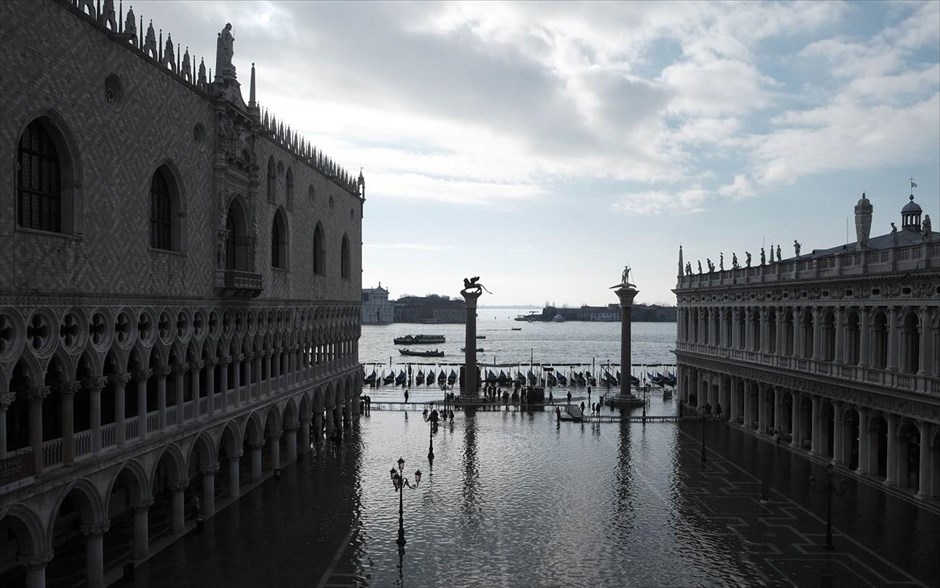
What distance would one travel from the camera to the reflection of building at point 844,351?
100 ft

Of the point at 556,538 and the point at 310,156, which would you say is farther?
the point at 310,156

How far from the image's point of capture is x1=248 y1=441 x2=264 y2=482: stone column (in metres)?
34.1

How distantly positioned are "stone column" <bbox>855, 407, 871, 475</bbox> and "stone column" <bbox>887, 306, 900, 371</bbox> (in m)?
2.96

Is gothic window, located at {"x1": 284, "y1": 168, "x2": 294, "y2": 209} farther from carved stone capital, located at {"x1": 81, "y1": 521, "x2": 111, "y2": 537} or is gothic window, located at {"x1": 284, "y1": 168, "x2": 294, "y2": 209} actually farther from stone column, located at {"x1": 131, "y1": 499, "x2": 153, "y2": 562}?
carved stone capital, located at {"x1": 81, "y1": 521, "x2": 111, "y2": 537}

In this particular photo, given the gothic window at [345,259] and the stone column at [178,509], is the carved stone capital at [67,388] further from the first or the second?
the gothic window at [345,259]

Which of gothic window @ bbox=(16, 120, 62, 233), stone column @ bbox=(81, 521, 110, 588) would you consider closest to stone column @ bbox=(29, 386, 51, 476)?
stone column @ bbox=(81, 521, 110, 588)

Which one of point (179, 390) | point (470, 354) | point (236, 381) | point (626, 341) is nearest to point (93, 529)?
point (179, 390)

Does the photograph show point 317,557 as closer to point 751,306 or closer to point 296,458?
point 296,458

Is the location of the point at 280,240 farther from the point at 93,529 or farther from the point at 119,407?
the point at 93,529

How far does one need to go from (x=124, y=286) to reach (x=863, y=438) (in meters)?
33.0

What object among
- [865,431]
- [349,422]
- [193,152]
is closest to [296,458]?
[349,422]

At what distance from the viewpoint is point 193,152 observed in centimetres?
2725

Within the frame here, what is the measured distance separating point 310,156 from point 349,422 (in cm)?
1972

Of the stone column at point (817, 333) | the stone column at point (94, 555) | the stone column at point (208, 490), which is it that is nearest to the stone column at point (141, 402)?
the stone column at point (94, 555)
